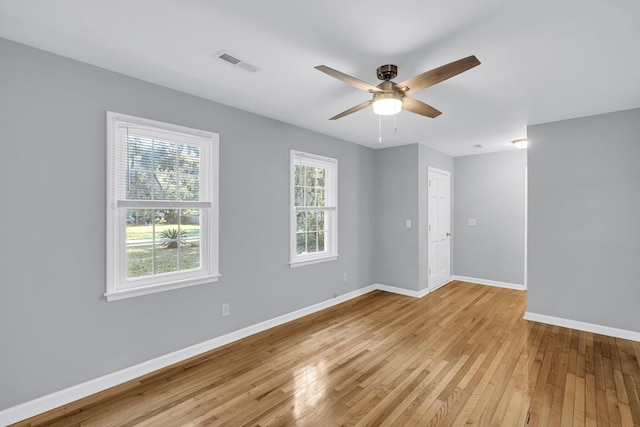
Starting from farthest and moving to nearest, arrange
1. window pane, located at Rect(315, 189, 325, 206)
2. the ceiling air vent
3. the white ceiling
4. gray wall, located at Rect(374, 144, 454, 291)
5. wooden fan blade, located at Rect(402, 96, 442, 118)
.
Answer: gray wall, located at Rect(374, 144, 454, 291) → window pane, located at Rect(315, 189, 325, 206) → wooden fan blade, located at Rect(402, 96, 442, 118) → the ceiling air vent → the white ceiling

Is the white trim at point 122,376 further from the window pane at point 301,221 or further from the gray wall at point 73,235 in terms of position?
the window pane at point 301,221

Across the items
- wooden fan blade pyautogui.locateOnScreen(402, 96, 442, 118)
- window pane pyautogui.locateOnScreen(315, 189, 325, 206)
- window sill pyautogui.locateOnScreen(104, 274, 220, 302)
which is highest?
wooden fan blade pyautogui.locateOnScreen(402, 96, 442, 118)

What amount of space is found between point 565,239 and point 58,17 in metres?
5.21

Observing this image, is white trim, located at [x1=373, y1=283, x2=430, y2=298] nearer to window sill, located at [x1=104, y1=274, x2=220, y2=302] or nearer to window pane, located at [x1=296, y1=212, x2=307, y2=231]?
window pane, located at [x1=296, y1=212, x2=307, y2=231]

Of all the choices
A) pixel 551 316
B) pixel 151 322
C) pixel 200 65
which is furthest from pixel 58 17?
pixel 551 316

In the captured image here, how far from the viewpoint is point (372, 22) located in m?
1.82

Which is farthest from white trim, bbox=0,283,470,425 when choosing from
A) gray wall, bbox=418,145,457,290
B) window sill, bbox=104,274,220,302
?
gray wall, bbox=418,145,457,290

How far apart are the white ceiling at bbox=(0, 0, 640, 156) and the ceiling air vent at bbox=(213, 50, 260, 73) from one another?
0.18 ft

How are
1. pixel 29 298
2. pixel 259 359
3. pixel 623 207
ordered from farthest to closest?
pixel 623 207, pixel 259 359, pixel 29 298

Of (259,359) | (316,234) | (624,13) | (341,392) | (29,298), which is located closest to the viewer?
(624,13)

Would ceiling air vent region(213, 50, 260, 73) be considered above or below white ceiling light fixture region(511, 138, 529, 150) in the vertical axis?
above

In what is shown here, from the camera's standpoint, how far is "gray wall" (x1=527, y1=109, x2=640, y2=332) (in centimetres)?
337

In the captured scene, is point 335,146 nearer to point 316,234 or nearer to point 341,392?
point 316,234

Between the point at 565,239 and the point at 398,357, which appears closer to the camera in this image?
the point at 398,357
